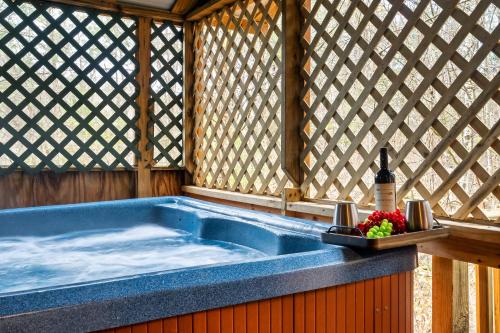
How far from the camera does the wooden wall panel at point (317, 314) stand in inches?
37.9

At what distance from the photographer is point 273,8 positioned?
9.52ft

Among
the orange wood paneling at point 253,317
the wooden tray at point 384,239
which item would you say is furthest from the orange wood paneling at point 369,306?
the orange wood paneling at point 253,317

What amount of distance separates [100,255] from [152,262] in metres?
0.30

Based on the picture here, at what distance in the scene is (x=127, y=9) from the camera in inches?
132

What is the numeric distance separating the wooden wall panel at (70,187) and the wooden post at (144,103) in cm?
6

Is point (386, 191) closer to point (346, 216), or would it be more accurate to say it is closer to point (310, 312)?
point (346, 216)

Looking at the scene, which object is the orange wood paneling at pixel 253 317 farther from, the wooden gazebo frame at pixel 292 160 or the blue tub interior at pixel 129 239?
the wooden gazebo frame at pixel 292 160

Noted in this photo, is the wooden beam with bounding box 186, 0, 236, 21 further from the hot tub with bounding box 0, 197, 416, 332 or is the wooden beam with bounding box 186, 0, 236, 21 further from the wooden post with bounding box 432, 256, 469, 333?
the wooden post with bounding box 432, 256, 469, 333

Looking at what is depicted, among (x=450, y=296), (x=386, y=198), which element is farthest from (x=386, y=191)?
(x=450, y=296)

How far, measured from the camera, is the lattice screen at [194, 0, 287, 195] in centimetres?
286

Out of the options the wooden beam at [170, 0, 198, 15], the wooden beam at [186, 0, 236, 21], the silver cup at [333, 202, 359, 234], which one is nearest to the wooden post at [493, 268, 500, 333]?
the silver cup at [333, 202, 359, 234]

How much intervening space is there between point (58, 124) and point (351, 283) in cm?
269

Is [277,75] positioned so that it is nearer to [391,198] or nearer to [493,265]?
[391,198]

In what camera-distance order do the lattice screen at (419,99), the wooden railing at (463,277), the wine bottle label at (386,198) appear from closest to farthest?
1. the wine bottle label at (386,198)
2. the wooden railing at (463,277)
3. the lattice screen at (419,99)
